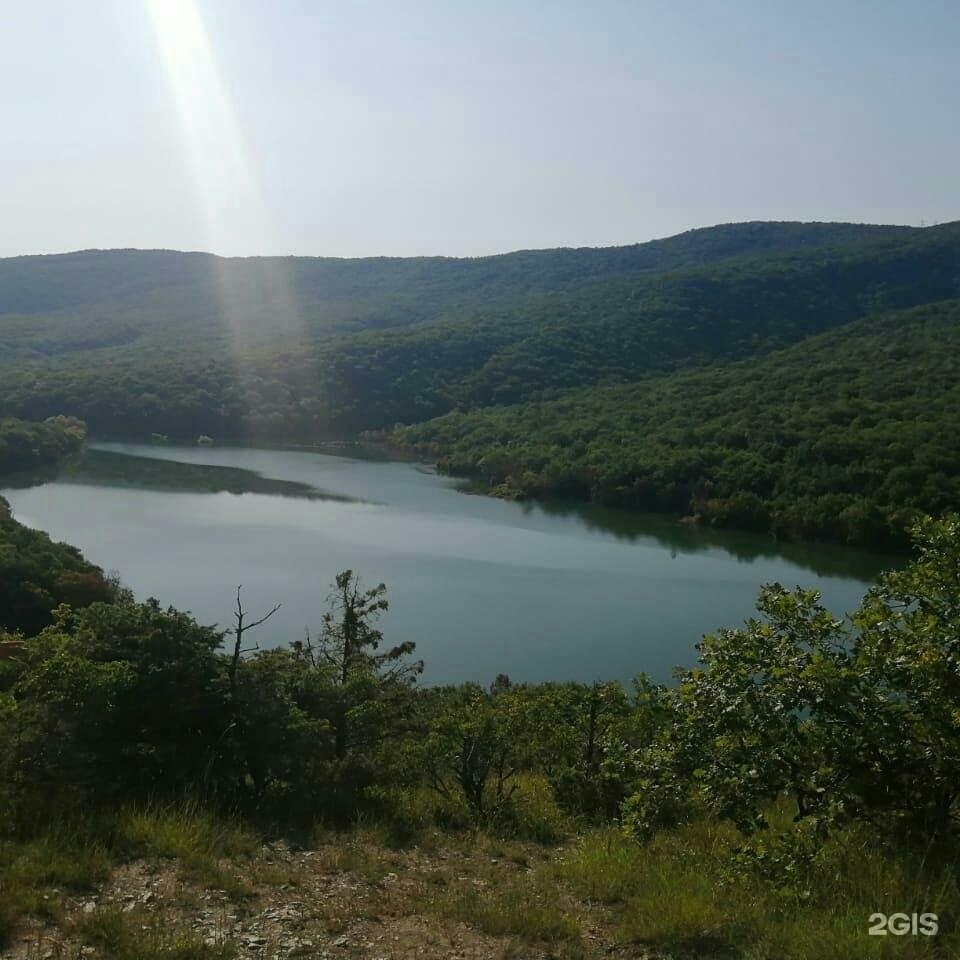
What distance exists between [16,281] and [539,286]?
226ft

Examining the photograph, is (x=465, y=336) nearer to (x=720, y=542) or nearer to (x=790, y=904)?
(x=720, y=542)

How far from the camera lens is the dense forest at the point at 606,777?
3.51 metres

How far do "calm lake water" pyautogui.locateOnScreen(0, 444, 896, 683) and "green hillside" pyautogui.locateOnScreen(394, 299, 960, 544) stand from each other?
2.10 m

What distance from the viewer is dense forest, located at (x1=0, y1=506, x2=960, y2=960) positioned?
351cm

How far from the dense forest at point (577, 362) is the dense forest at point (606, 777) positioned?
30.8 m

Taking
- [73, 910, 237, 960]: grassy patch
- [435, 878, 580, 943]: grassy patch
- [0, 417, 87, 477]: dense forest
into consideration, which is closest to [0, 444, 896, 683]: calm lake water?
[0, 417, 87, 477]: dense forest

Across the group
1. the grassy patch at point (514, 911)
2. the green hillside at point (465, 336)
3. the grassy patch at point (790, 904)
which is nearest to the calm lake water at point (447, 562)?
the grassy patch at point (514, 911)

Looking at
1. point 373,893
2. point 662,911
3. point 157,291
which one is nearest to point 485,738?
point 373,893

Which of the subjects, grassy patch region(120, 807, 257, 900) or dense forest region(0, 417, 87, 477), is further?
dense forest region(0, 417, 87, 477)

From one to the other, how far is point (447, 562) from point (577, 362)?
4552 cm

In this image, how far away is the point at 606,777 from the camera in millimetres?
4746

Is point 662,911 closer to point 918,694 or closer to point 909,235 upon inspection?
point 918,694

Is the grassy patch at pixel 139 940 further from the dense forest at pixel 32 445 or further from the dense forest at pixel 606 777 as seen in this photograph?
the dense forest at pixel 32 445

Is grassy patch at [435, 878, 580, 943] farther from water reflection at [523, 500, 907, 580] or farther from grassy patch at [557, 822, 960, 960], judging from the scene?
water reflection at [523, 500, 907, 580]
